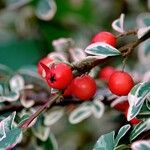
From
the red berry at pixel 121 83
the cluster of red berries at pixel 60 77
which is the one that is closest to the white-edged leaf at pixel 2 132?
the cluster of red berries at pixel 60 77

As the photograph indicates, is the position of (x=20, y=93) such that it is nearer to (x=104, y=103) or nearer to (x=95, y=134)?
(x=104, y=103)

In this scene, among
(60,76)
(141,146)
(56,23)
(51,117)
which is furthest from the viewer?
(56,23)

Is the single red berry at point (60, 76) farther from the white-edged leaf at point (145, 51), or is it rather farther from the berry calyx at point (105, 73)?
the white-edged leaf at point (145, 51)

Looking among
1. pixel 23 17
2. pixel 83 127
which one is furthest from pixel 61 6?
pixel 83 127

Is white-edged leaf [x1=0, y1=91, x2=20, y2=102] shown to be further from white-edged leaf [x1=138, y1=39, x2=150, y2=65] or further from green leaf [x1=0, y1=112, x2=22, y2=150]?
white-edged leaf [x1=138, y1=39, x2=150, y2=65]

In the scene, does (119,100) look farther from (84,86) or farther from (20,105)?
(20,105)

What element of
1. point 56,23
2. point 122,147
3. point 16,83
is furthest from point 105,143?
point 56,23
